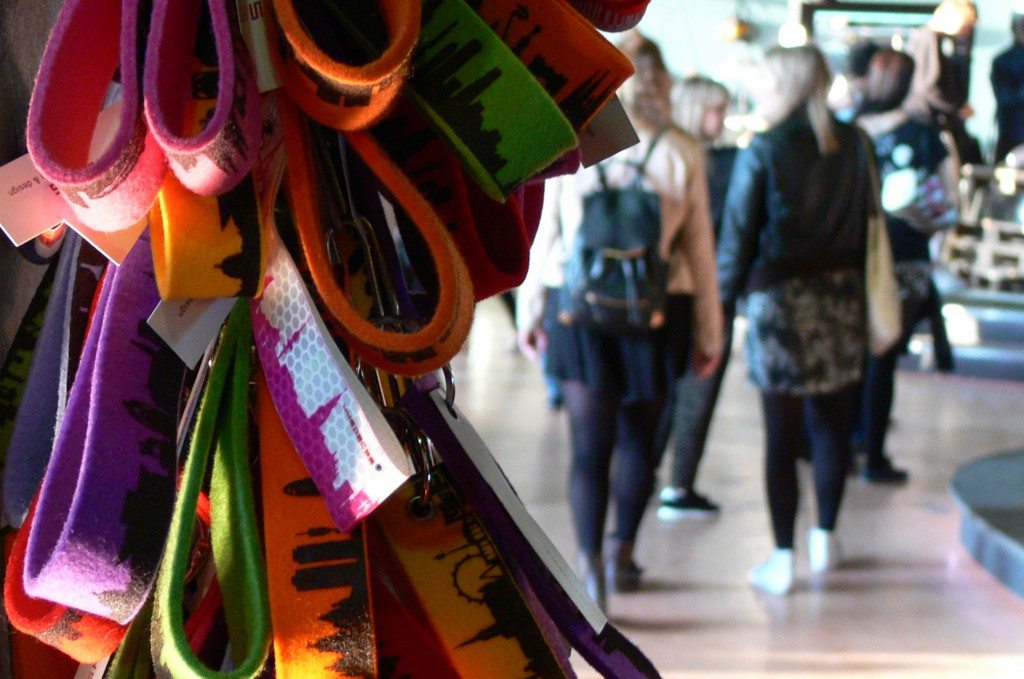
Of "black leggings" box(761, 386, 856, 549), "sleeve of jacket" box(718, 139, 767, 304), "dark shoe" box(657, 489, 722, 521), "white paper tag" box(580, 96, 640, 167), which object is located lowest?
"dark shoe" box(657, 489, 722, 521)

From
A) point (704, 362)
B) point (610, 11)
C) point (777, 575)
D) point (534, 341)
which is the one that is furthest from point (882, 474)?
point (610, 11)

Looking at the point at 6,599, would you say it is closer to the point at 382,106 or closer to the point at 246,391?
the point at 246,391

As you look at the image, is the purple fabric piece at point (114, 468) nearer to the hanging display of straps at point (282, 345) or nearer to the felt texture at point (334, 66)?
the hanging display of straps at point (282, 345)

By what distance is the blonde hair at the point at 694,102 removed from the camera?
13.6ft

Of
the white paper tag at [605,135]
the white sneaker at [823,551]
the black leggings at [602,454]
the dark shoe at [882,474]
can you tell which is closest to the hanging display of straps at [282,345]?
the white paper tag at [605,135]

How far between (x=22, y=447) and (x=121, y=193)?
0.71ft

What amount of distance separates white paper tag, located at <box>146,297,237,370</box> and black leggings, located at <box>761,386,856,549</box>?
288 centimetres

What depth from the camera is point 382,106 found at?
1.86 ft

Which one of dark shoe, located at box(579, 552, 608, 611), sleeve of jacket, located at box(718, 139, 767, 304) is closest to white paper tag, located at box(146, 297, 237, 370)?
dark shoe, located at box(579, 552, 608, 611)

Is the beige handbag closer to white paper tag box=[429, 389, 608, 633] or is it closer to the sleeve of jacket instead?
the sleeve of jacket

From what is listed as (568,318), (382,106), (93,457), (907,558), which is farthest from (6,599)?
(907,558)

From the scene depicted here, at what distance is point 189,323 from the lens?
603 millimetres

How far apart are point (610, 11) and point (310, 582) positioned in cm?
39

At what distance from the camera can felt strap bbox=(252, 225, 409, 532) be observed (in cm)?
57
